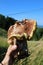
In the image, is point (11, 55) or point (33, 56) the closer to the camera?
point (11, 55)

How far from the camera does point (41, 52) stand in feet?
18.9

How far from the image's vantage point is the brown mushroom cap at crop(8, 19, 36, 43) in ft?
2.67

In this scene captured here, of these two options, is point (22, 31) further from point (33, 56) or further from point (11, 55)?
point (33, 56)

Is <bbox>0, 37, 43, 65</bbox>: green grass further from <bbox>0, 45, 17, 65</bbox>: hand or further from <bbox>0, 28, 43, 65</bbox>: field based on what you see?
<bbox>0, 45, 17, 65</bbox>: hand

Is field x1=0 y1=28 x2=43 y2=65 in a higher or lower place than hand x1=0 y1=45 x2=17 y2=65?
lower

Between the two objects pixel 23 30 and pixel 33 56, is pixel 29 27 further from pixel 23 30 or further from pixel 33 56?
pixel 33 56

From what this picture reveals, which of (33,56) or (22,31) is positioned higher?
Result: (22,31)

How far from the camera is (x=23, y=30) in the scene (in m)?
0.83

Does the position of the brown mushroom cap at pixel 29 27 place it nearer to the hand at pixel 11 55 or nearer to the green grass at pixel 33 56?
the hand at pixel 11 55

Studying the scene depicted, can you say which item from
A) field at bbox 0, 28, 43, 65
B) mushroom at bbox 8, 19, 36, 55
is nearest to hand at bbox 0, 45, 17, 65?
mushroom at bbox 8, 19, 36, 55

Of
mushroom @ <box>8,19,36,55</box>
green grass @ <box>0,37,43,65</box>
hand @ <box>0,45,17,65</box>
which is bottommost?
green grass @ <box>0,37,43,65</box>

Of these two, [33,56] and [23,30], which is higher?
[23,30]

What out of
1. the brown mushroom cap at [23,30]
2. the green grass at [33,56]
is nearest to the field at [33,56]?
the green grass at [33,56]

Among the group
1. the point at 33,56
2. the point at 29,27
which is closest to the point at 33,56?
the point at 33,56
